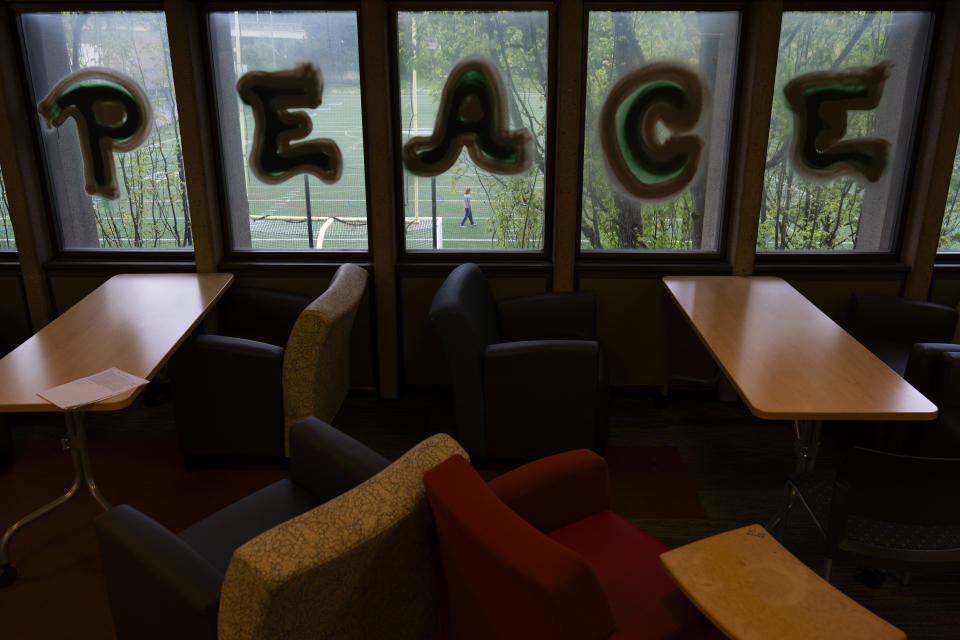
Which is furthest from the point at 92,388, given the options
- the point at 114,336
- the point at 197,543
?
the point at 197,543

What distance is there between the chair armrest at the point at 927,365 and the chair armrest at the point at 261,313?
2952 millimetres

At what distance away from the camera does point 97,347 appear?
3.03 metres

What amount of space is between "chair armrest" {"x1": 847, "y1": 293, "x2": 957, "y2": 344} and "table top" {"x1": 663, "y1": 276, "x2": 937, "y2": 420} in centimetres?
45

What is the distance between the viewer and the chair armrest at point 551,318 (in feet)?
12.9

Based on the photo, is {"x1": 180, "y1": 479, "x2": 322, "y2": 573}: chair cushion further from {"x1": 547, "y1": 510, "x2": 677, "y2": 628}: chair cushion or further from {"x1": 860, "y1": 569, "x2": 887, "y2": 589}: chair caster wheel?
{"x1": 860, "y1": 569, "x2": 887, "y2": 589}: chair caster wheel

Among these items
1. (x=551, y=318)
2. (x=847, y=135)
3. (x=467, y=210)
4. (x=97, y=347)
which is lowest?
(x=551, y=318)

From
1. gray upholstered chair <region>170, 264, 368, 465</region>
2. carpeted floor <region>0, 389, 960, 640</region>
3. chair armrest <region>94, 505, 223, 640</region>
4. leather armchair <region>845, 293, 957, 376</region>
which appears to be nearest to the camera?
chair armrest <region>94, 505, 223, 640</region>

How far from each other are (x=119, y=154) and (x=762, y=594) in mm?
4015

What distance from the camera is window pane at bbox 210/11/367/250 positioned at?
3959 mm

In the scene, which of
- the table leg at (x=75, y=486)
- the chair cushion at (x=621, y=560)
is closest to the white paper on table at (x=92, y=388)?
the table leg at (x=75, y=486)

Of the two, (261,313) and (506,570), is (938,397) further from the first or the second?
(261,313)

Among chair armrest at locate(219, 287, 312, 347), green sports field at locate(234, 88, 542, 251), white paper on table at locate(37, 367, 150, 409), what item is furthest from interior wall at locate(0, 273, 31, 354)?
white paper on table at locate(37, 367, 150, 409)

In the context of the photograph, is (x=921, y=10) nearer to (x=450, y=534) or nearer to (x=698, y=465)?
(x=698, y=465)

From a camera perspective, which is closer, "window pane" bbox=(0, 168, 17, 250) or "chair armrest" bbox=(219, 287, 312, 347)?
"chair armrest" bbox=(219, 287, 312, 347)
